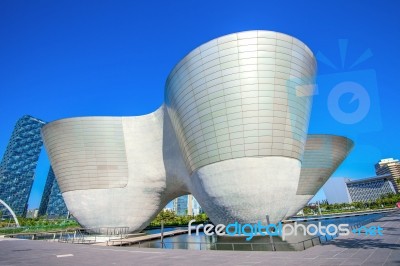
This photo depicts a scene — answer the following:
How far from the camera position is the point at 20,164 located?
449ft

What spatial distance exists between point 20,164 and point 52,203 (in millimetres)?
27981

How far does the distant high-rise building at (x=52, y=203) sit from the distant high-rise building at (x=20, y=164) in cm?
1407

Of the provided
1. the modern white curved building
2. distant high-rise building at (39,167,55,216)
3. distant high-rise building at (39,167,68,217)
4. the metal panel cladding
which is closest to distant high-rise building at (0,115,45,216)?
distant high-rise building at (39,167,68,217)

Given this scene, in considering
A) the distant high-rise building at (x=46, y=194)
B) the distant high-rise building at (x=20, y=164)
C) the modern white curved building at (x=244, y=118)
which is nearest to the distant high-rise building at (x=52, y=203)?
the distant high-rise building at (x=46, y=194)

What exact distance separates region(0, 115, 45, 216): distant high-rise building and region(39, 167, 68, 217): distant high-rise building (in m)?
14.1

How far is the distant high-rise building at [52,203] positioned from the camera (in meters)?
149

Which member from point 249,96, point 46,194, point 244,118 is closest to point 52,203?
point 46,194

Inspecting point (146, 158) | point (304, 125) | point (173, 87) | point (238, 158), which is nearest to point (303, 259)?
point (238, 158)

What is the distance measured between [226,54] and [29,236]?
Answer: 114ft

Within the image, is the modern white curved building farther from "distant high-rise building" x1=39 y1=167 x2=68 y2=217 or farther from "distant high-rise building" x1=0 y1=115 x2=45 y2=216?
"distant high-rise building" x1=39 y1=167 x2=68 y2=217

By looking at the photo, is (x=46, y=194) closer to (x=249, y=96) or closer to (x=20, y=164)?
(x=20, y=164)

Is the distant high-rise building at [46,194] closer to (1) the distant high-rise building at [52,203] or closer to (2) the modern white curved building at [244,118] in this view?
(1) the distant high-rise building at [52,203]

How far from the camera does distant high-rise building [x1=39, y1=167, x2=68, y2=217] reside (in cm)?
14862

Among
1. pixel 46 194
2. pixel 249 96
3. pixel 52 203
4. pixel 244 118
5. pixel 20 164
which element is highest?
pixel 20 164
